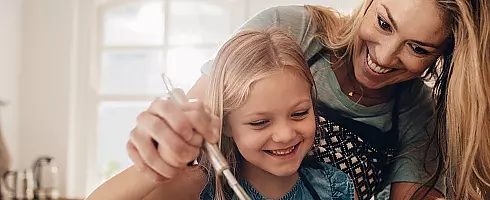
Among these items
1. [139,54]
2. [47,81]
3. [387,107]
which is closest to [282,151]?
[387,107]

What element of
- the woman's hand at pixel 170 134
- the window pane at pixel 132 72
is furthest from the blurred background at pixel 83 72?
the woman's hand at pixel 170 134

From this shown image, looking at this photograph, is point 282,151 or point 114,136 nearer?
point 282,151

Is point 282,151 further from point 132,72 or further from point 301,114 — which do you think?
point 132,72

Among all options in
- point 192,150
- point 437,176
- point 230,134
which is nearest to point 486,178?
point 437,176

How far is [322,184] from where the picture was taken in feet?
3.20

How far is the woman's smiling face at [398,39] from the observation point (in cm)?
96

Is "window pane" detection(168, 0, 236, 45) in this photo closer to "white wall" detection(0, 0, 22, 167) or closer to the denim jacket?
"white wall" detection(0, 0, 22, 167)

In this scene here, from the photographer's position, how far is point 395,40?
97 centimetres

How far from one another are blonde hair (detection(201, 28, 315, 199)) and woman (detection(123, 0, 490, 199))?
0.22 feet

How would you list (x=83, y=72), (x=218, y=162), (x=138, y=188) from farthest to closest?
(x=83, y=72) < (x=138, y=188) < (x=218, y=162)

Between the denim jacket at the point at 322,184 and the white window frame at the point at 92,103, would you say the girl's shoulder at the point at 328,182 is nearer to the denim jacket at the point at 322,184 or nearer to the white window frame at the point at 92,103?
the denim jacket at the point at 322,184

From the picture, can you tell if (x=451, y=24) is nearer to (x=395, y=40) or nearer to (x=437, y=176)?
(x=395, y=40)

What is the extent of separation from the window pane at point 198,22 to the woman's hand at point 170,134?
2560 millimetres

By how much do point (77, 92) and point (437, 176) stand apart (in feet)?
8.37
